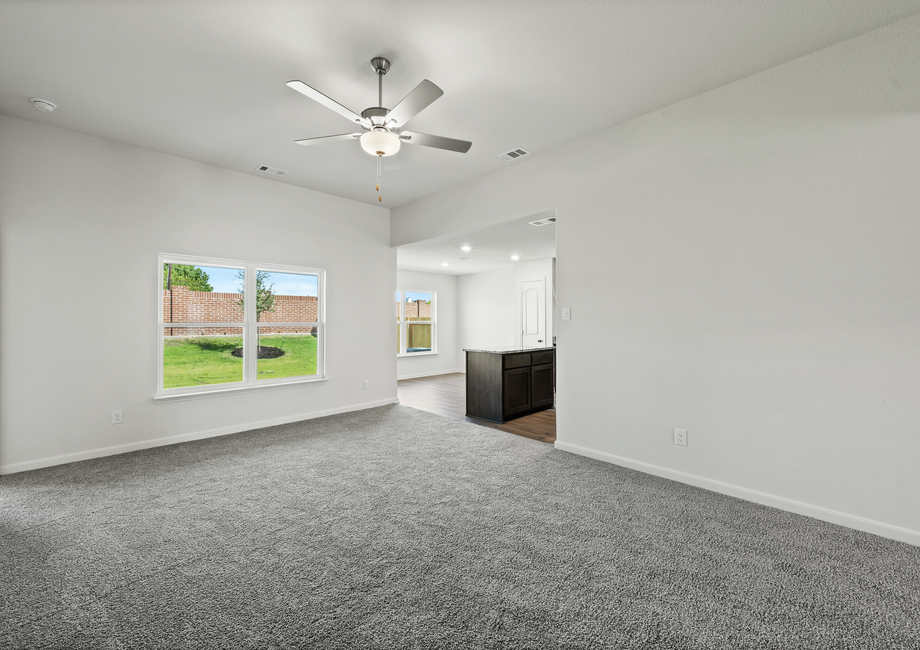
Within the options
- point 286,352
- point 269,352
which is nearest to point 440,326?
point 286,352

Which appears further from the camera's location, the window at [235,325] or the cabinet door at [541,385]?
the cabinet door at [541,385]

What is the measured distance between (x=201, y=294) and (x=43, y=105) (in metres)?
1.86

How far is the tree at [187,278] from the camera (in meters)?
4.10

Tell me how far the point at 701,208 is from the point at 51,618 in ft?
13.3

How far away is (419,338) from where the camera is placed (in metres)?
9.57

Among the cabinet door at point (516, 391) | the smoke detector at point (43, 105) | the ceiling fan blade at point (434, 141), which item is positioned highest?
the smoke detector at point (43, 105)

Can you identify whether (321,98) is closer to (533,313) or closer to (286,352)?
(286,352)

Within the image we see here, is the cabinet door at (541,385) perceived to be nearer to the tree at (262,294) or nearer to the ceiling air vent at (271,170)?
the tree at (262,294)

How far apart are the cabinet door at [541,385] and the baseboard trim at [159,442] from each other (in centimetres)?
227

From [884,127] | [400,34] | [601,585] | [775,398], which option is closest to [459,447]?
[601,585]

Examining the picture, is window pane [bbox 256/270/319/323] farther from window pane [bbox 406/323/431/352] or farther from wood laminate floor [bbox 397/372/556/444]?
window pane [bbox 406/323/431/352]

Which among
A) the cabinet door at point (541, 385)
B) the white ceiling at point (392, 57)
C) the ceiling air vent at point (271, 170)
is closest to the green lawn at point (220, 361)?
the ceiling air vent at point (271, 170)

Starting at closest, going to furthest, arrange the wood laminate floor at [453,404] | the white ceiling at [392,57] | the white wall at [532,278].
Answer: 1. the white ceiling at [392,57]
2. the wood laminate floor at [453,404]
3. the white wall at [532,278]

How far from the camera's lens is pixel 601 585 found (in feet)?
6.03
